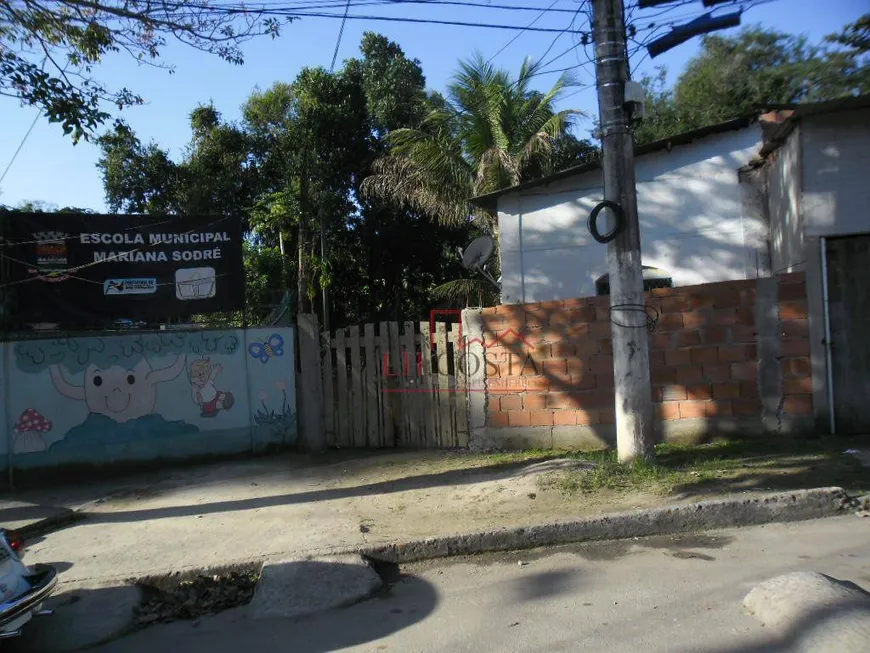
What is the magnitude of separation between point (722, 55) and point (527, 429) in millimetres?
18839

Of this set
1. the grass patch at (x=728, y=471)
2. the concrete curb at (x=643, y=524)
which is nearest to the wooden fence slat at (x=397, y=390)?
the grass patch at (x=728, y=471)

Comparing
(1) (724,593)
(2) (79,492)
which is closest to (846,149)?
(1) (724,593)

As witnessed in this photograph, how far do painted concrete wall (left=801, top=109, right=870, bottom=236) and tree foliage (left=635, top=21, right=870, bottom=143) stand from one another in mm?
9510

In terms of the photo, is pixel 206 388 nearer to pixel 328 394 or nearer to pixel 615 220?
pixel 328 394

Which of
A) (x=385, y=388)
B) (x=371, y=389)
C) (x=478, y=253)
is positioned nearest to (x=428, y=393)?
(x=385, y=388)

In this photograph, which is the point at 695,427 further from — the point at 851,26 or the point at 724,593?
the point at 851,26

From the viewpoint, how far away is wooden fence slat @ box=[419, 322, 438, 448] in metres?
9.20

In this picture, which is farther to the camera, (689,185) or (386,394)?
(689,185)

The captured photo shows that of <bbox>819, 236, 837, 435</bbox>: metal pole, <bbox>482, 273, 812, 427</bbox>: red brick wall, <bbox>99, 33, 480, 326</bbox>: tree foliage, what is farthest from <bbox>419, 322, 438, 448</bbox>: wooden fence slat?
<bbox>99, 33, 480, 326</bbox>: tree foliage

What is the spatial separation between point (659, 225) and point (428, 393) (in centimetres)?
528

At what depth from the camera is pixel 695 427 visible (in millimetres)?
8078

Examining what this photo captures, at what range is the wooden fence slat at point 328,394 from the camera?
956cm

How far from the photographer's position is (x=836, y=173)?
8.14 meters

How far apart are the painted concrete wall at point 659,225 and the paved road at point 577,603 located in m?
6.62
